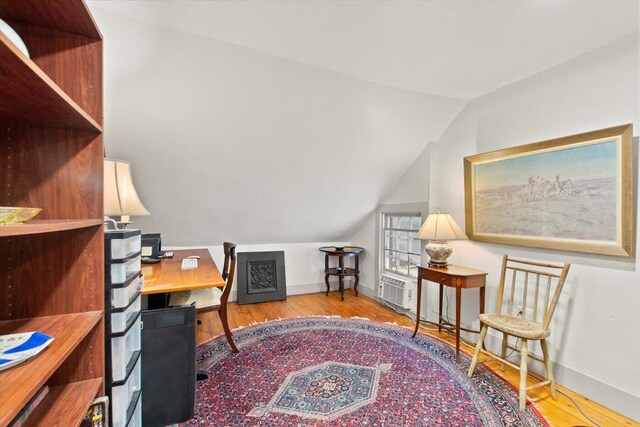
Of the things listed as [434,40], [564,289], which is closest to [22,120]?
[434,40]

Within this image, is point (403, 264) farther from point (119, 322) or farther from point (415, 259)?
point (119, 322)

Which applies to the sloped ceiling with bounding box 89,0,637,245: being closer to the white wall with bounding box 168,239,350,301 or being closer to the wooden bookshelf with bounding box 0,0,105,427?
the white wall with bounding box 168,239,350,301

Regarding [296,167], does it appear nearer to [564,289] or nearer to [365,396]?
[365,396]

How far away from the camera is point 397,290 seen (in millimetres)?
3617

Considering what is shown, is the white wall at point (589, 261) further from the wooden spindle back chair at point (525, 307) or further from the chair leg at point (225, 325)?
the chair leg at point (225, 325)

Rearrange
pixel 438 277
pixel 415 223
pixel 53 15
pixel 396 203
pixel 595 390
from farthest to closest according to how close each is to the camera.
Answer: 1. pixel 396 203
2. pixel 415 223
3. pixel 438 277
4. pixel 595 390
5. pixel 53 15

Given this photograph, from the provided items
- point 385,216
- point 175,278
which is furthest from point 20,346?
point 385,216

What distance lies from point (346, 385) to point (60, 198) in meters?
1.99

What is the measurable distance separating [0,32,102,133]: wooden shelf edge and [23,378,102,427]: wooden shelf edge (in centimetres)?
83

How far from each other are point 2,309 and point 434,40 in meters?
2.35

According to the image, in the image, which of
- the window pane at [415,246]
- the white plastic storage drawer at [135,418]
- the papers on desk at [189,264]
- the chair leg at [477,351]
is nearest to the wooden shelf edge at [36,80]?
the white plastic storage drawer at [135,418]

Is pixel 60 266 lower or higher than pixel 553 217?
lower

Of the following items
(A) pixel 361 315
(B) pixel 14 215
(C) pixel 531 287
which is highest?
(B) pixel 14 215

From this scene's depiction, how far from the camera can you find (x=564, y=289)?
2158 mm
